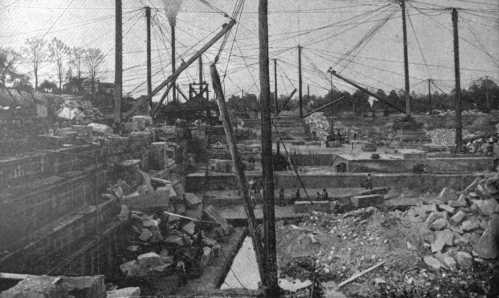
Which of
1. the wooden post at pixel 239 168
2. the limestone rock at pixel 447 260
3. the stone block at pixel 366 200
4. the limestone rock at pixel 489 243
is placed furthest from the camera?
the stone block at pixel 366 200

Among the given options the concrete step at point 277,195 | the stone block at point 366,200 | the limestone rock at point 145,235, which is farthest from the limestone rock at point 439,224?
the limestone rock at point 145,235

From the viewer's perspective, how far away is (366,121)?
130 ft

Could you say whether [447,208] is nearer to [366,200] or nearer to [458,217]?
[458,217]

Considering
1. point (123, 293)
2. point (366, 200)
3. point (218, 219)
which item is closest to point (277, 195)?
point (366, 200)

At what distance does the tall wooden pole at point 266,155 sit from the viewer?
5980 mm

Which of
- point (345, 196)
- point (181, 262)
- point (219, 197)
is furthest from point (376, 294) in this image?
point (219, 197)

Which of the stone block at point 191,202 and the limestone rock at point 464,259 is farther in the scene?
the stone block at point 191,202

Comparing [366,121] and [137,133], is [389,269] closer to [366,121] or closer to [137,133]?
[137,133]

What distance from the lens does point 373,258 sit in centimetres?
848

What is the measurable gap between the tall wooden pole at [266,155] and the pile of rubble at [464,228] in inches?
163

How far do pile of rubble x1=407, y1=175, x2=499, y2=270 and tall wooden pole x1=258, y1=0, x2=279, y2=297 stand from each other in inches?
163

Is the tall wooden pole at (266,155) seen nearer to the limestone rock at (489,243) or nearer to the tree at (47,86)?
the limestone rock at (489,243)

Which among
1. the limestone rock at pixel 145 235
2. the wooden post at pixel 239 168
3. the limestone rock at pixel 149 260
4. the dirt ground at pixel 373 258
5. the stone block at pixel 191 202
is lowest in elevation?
the dirt ground at pixel 373 258

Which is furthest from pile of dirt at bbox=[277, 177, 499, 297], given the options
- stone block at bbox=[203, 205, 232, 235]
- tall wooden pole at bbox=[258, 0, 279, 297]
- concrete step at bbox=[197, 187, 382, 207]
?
concrete step at bbox=[197, 187, 382, 207]
